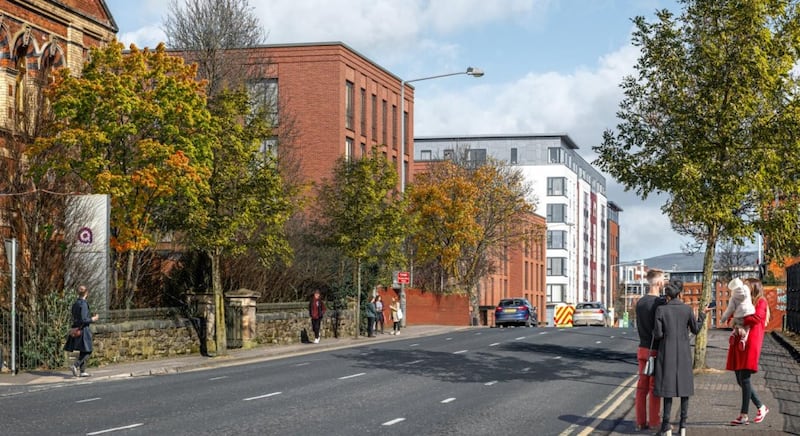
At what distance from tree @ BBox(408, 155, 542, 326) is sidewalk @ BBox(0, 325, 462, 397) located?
21357 millimetres

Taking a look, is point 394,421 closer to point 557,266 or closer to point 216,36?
point 216,36

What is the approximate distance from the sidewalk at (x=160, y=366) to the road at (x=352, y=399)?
711 mm

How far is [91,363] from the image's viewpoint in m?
24.5

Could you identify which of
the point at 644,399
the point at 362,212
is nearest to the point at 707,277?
the point at 644,399

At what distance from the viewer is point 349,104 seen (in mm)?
57062

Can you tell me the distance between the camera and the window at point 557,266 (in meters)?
115

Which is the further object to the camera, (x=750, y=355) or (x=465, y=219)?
(x=465, y=219)

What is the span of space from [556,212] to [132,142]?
294 ft

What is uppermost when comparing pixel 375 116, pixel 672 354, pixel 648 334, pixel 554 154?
pixel 554 154

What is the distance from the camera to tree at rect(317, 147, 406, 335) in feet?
126

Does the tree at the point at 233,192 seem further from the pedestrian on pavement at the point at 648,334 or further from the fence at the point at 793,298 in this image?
the pedestrian on pavement at the point at 648,334

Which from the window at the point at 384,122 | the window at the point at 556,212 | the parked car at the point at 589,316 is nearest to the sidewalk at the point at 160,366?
the parked car at the point at 589,316

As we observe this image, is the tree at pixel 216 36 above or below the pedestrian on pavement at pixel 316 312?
above

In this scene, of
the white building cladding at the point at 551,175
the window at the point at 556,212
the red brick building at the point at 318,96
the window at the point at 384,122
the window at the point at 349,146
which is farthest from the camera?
the window at the point at 556,212
